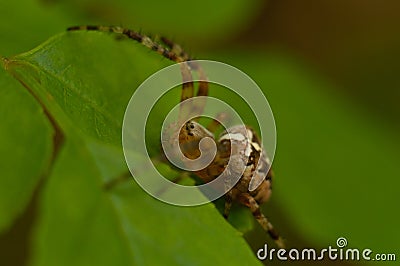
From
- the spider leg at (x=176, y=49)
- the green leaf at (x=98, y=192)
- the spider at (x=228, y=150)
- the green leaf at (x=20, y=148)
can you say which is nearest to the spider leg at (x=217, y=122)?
the spider at (x=228, y=150)

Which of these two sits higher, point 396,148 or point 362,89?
point 362,89

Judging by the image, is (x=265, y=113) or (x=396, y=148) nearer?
(x=265, y=113)

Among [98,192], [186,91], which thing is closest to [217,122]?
[186,91]

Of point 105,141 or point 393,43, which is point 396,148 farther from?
point 105,141

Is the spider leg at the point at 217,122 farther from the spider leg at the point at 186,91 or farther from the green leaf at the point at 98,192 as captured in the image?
the green leaf at the point at 98,192

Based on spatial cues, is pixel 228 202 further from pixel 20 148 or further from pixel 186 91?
pixel 20 148

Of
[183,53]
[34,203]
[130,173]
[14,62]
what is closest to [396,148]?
[183,53]

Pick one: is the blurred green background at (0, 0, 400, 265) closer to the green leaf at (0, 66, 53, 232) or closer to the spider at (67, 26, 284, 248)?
the spider at (67, 26, 284, 248)
